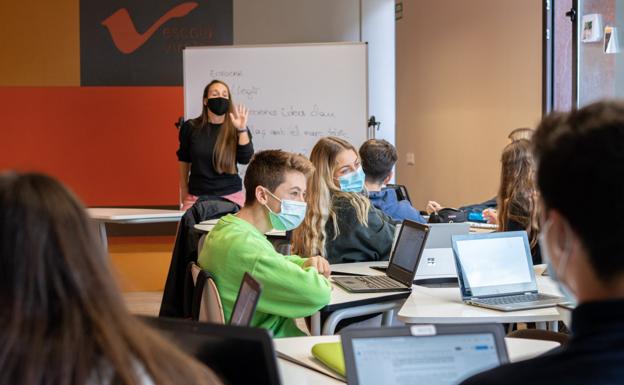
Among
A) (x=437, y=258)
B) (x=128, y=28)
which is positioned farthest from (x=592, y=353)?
(x=128, y=28)

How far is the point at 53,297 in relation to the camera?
3.53 ft

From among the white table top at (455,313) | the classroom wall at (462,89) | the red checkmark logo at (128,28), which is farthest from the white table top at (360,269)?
the red checkmark logo at (128,28)

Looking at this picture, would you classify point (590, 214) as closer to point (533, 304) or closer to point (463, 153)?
point (533, 304)

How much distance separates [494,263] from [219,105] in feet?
10.4

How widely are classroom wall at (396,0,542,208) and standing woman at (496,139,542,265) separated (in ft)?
9.49

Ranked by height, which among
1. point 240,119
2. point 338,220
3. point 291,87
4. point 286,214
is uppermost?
point 291,87

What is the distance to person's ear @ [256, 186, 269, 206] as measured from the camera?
10.6 ft

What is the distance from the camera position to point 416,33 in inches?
379

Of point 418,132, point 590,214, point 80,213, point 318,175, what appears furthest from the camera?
point 418,132

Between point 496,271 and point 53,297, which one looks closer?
point 53,297

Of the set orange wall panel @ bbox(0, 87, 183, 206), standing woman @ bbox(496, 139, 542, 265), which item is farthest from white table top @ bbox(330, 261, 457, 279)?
orange wall panel @ bbox(0, 87, 183, 206)

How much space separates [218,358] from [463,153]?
7129 mm

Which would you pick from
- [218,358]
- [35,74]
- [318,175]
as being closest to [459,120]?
[35,74]

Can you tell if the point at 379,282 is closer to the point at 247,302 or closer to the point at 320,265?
the point at 320,265
